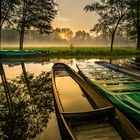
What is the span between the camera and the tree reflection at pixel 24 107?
10109mm

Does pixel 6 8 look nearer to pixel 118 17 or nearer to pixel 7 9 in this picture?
pixel 7 9

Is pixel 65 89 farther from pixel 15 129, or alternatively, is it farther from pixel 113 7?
pixel 113 7

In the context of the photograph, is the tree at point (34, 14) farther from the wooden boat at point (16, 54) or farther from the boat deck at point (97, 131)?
the boat deck at point (97, 131)

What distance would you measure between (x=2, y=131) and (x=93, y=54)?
4023 cm

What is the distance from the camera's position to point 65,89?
1806 centimetres

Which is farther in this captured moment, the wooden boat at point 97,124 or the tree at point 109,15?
the tree at point 109,15

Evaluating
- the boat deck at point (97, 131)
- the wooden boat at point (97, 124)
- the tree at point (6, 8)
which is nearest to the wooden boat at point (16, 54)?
the tree at point (6, 8)

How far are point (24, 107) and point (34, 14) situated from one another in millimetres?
41157

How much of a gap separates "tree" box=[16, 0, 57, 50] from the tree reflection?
33.2 meters

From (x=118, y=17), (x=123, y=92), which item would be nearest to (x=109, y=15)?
(x=118, y=17)

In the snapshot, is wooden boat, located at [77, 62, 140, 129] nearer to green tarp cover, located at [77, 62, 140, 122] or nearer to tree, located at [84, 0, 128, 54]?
green tarp cover, located at [77, 62, 140, 122]

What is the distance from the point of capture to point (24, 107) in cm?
1309

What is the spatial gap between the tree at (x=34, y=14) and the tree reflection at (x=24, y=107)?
3321cm

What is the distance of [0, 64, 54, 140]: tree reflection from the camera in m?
10.1
